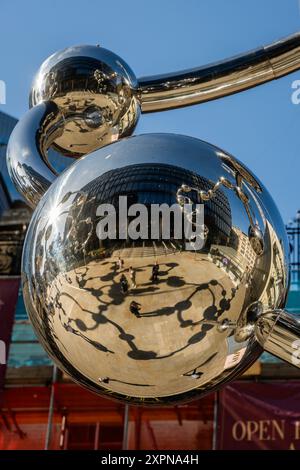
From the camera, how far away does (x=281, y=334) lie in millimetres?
443

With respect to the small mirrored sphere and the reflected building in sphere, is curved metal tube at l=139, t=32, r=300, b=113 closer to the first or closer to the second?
the small mirrored sphere

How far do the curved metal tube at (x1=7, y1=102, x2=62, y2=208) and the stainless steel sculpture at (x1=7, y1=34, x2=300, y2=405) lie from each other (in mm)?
83

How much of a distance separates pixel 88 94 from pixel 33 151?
0.29ft

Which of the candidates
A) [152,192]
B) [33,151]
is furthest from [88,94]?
[152,192]

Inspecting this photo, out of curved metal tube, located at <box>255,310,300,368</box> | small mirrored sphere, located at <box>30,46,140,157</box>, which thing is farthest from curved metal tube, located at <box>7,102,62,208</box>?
curved metal tube, located at <box>255,310,300,368</box>

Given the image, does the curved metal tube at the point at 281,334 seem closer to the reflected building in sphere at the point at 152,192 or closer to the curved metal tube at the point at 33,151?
the reflected building in sphere at the point at 152,192

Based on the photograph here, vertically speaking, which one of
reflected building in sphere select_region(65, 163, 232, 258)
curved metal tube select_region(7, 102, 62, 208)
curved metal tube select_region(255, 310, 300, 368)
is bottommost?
curved metal tube select_region(255, 310, 300, 368)

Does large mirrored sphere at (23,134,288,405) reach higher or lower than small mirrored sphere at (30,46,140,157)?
lower

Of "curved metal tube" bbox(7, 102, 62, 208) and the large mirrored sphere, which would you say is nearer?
the large mirrored sphere

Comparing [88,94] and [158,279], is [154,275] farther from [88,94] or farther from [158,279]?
Answer: [88,94]

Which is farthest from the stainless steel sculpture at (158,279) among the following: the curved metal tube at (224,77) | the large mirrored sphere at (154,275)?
the curved metal tube at (224,77)

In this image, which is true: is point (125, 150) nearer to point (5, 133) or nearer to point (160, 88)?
point (160, 88)

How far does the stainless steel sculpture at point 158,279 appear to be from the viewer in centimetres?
45

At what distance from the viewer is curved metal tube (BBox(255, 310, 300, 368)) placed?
44cm
